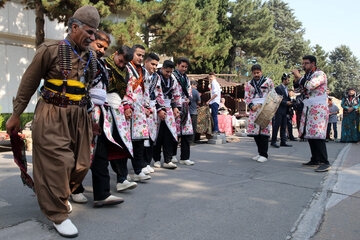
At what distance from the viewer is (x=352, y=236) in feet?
9.62

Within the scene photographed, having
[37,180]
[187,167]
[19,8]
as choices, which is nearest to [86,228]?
[37,180]

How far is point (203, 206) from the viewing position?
12.1ft

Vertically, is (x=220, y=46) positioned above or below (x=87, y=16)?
above

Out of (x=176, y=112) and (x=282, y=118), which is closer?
(x=176, y=112)

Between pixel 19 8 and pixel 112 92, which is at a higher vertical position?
pixel 19 8

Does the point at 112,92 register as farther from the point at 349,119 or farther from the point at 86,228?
the point at 349,119

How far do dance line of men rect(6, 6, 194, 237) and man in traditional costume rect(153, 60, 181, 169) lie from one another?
2.56ft

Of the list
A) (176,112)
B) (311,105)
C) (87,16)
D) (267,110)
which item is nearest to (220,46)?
(267,110)

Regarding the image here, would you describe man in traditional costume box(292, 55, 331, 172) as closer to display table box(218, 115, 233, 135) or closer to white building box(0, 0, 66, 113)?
display table box(218, 115, 233, 135)

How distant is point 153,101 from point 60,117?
2612 mm

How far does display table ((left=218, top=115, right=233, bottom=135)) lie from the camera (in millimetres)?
11297

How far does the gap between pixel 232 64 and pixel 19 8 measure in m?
21.4

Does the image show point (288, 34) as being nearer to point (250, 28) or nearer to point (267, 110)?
point (250, 28)

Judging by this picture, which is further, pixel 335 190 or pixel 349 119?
pixel 349 119
